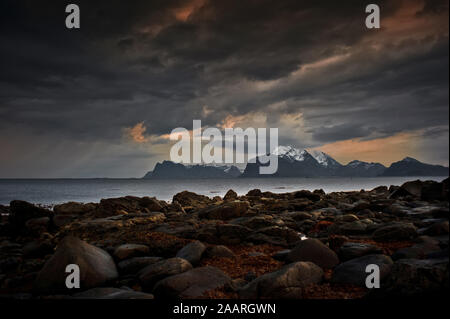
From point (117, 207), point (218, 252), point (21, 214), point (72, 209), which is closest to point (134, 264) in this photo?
point (218, 252)

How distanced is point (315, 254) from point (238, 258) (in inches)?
85.5

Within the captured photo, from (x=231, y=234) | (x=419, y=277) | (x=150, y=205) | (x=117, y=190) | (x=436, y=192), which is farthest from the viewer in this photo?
(x=117, y=190)

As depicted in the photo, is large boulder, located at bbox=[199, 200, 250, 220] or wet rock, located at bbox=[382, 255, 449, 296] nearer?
wet rock, located at bbox=[382, 255, 449, 296]

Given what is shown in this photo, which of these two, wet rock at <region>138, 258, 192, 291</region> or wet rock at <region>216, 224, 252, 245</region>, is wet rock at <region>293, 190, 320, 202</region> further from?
wet rock at <region>138, 258, 192, 291</region>

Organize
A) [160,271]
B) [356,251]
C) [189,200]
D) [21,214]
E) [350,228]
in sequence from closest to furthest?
1. [160,271]
2. [356,251]
3. [350,228]
4. [21,214]
5. [189,200]

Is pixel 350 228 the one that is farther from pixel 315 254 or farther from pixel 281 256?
pixel 315 254

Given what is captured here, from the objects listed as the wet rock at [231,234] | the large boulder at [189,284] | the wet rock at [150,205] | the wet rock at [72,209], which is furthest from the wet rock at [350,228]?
the wet rock at [72,209]

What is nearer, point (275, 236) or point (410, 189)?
point (275, 236)

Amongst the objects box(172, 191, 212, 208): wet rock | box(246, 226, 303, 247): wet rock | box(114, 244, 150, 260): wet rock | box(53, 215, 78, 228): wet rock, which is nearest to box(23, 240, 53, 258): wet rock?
box(114, 244, 150, 260): wet rock

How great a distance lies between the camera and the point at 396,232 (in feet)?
29.7

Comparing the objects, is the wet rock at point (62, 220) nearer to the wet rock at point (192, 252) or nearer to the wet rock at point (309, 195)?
the wet rock at point (192, 252)

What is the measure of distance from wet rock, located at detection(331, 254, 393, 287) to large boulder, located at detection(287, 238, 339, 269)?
2.14 ft

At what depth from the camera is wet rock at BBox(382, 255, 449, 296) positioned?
411 centimetres
